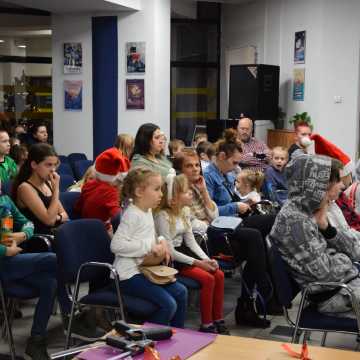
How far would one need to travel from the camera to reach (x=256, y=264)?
15.5ft

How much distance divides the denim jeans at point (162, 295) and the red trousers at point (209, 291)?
299mm

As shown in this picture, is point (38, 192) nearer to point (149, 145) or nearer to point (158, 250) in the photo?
point (158, 250)

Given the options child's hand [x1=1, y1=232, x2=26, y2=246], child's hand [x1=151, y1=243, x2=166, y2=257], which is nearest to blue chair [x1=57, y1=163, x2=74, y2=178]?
child's hand [x1=1, y1=232, x2=26, y2=246]

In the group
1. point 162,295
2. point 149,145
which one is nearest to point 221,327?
point 162,295

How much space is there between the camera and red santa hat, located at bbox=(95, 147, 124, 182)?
16.2 feet

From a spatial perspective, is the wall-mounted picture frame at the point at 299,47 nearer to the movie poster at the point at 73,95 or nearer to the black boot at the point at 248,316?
the movie poster at the point at 73,95

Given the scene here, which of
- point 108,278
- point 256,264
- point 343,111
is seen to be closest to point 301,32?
point 343,111

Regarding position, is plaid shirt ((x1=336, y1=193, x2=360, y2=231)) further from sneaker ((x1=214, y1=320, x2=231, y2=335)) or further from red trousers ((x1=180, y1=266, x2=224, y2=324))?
sneaker ((x1=214, y1=320, x2=231, y2=335))

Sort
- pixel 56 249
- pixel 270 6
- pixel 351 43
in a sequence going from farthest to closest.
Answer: pixel 270 6 < pixel 351 43 < pixel 56 249

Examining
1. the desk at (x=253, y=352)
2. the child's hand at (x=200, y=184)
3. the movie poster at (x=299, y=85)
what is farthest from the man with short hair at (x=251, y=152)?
the desk at (x=253, y=352)

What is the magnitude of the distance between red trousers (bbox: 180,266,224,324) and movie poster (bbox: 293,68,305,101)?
22.3 ft

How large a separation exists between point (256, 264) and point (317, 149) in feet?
3.45

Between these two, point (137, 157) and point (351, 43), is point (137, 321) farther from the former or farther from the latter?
point (351, 43)

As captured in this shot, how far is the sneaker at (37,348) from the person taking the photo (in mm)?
3811
